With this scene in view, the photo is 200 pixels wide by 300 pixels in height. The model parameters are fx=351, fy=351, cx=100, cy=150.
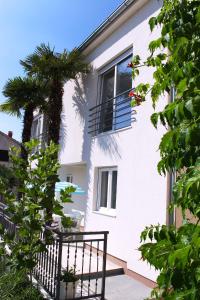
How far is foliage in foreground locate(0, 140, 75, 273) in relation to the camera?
6094 mm

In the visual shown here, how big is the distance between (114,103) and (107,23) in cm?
257

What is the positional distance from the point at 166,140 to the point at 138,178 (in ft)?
21.4

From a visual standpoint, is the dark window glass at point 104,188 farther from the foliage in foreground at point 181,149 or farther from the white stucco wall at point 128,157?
the foliage in foreground at point 181,149

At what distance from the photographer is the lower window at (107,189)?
10656 millimetres

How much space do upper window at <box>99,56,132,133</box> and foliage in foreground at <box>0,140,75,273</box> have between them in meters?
4.48

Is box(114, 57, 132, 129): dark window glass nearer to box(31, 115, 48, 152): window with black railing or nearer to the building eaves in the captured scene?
the building eaves

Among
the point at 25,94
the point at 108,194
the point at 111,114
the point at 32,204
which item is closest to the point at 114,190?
the point at 108,194

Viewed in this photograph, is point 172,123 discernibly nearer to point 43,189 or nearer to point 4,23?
point 43,189

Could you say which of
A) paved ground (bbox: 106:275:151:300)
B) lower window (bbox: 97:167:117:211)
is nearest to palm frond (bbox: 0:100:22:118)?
lower window (bbox: 97:167:117:211)

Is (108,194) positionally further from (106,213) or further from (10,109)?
(10,109)

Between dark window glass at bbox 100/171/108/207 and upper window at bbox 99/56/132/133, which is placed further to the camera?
dark window glass at bbox 100/171/108/207

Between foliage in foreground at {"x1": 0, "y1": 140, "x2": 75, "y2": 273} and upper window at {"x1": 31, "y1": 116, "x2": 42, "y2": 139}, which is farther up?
upper window at {"x1": 31, "y1": 116, "x2": 42, "y2": 139}

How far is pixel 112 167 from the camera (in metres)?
10.8

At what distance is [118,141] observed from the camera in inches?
405
